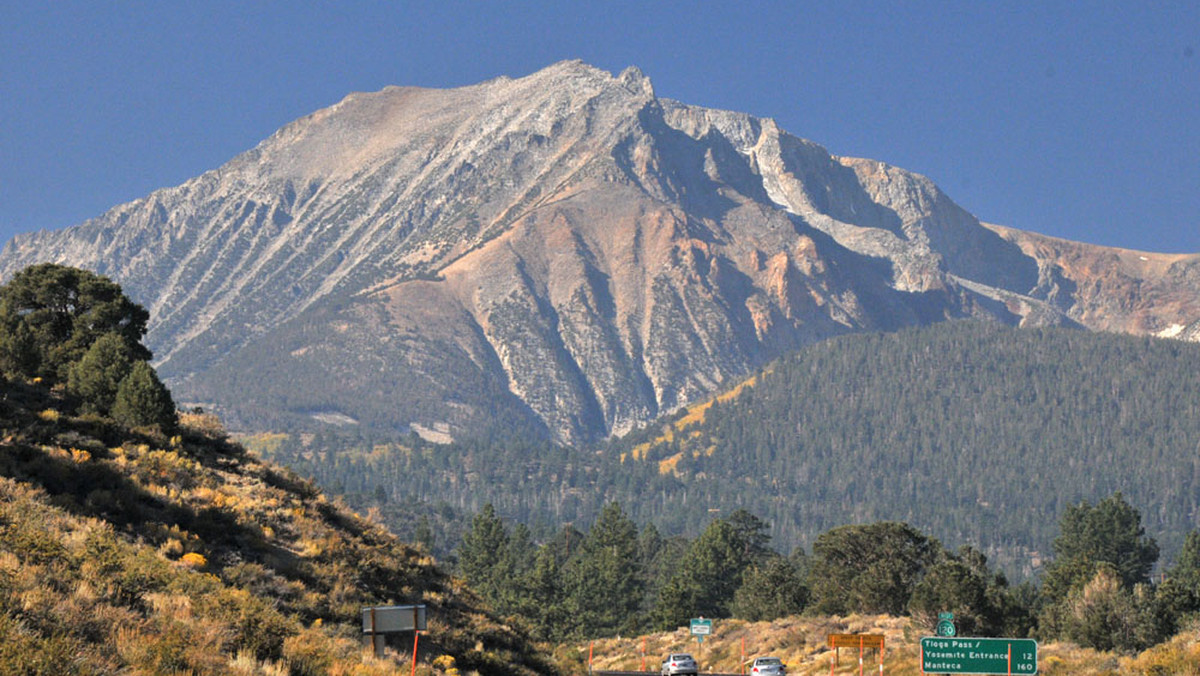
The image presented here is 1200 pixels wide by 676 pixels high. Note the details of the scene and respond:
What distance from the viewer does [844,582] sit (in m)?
109

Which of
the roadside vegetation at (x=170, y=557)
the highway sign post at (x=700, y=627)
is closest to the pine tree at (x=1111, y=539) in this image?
the highway sign post at (x=700, y=627)

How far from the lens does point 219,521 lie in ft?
122

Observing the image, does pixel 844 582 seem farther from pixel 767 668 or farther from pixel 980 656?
pixel 980 656

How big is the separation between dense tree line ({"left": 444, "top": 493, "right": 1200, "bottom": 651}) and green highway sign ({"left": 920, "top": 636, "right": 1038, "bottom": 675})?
86.7ft

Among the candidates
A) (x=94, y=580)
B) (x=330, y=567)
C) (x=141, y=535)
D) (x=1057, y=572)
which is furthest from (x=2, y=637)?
(x=1057, y=572)

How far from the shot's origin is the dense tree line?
7458 centimetres

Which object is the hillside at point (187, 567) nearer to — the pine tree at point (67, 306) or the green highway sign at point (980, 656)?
the green highway sign at point (980, 656)

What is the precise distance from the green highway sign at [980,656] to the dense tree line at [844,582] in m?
26.4

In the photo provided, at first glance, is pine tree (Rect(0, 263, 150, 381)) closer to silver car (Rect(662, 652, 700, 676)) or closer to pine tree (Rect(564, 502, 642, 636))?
silver car (Rect(662, 652, 700, 676))

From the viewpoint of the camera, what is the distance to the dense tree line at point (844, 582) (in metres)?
74.6

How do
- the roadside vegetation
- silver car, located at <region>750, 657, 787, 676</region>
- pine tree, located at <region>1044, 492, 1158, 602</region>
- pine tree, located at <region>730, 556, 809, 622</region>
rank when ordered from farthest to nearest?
pine tree, located at <region>1044, 492, 1158, 602</region> → pine tree, located at <region>730, 556, 809, 622</region> → silver car, located at <region>750, 657, 787, 676</region> → the roadside vegetation

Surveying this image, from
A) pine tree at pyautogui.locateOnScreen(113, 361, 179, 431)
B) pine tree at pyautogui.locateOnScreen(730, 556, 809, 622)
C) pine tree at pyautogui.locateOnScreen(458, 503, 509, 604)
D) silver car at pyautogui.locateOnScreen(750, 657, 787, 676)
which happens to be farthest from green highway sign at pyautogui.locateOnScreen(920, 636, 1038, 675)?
pine tree at pyautogui.locateOnScreen(458, 503, 509, 604)

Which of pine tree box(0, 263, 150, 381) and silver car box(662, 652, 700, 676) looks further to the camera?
pine tree box(0, 263, 150, 381)

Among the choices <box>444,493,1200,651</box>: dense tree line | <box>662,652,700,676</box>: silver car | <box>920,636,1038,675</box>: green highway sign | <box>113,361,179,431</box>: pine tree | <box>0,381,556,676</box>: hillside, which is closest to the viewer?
<box>0,381,556,676</box>: hillside
